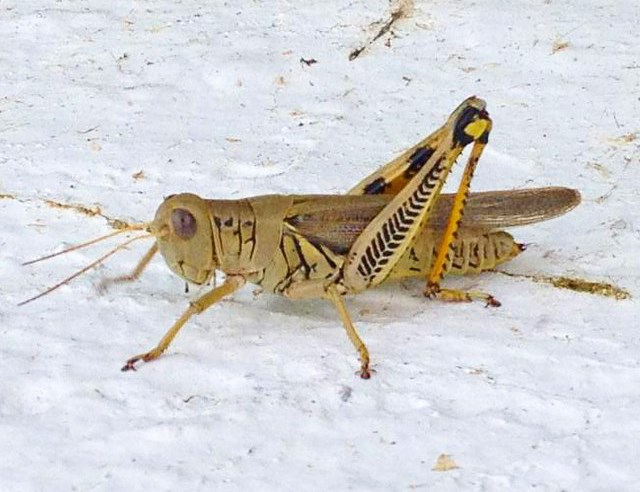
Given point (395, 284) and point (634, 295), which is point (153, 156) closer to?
point (395, 284)

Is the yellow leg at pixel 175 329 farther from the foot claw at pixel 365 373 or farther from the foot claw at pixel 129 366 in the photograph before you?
the foot claw at pixel 365 373

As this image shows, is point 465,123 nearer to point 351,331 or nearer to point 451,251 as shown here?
point 451,251

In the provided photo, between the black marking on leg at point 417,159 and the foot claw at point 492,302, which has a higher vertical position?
the black marking on leg at point 417,159

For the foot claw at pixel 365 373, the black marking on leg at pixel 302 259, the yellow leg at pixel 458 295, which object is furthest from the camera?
the yellow leg at pixel 458 295

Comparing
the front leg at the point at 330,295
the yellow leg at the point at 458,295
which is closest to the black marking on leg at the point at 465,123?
the yellow leg at the point at 458,295

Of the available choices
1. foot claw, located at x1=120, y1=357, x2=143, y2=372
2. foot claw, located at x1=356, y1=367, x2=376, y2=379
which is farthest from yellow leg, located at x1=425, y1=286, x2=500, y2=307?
foot claw, located at x1=120, y1=357, x2=143, y2=372

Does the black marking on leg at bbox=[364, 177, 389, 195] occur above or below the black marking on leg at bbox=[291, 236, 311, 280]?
above

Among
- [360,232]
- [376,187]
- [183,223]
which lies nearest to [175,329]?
[183,223]

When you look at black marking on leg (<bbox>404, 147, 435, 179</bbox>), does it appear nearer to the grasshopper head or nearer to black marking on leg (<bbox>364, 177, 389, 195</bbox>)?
black marking on leg (<bbox>364, 177, 389, 195</bbox>)
